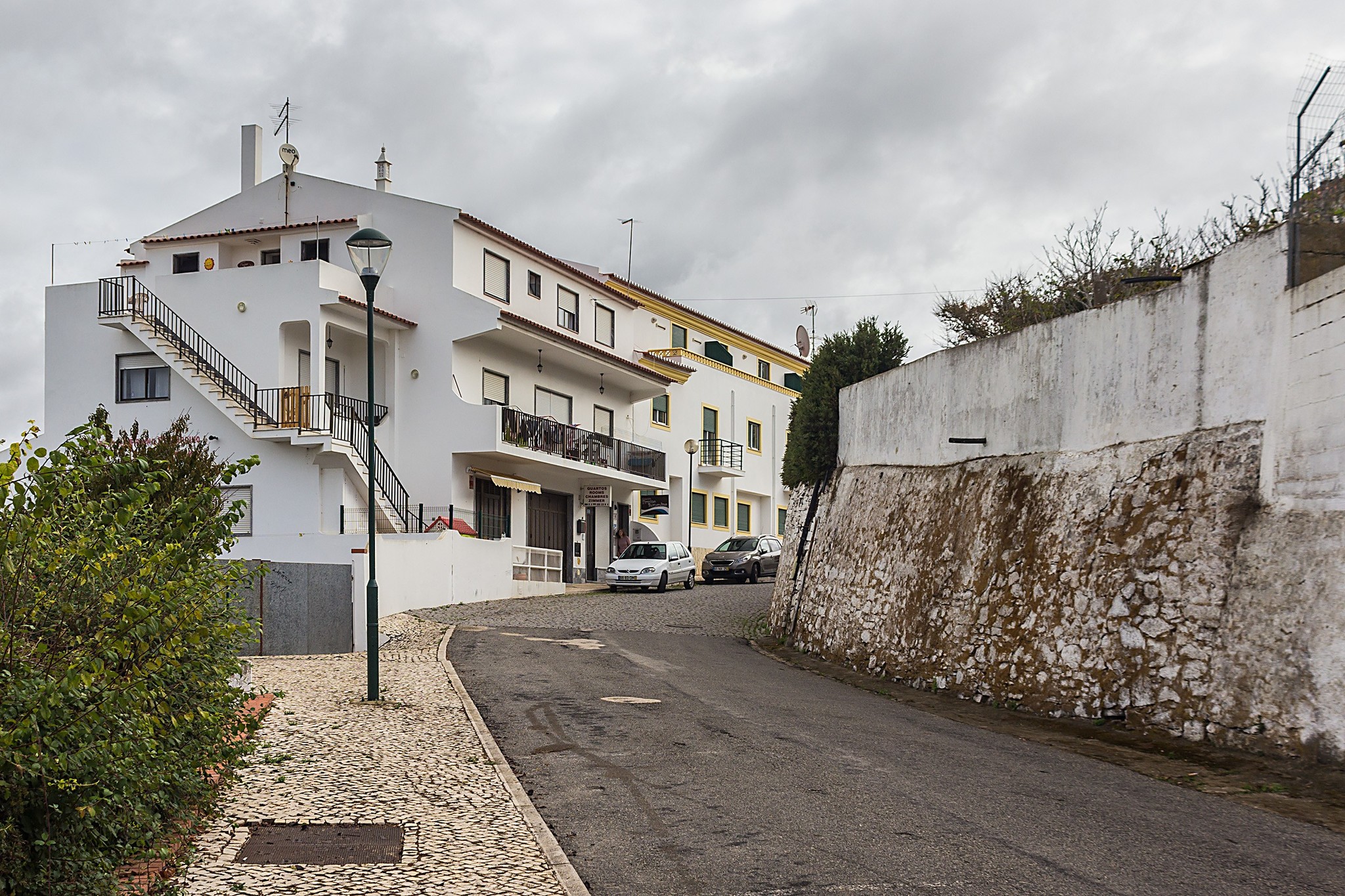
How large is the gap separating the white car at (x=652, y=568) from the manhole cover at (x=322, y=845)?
88.5 feet

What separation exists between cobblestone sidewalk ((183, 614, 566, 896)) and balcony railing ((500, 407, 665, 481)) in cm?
2000

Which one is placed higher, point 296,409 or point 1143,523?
point 296,409

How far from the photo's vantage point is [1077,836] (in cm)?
749

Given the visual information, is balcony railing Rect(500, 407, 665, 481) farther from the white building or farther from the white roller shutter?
the white roller shutter

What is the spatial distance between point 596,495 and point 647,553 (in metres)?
4.89

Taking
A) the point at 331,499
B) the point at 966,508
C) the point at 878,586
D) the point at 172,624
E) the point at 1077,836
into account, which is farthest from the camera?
the point at 331,499

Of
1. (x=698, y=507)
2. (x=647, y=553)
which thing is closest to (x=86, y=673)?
(x=647, y=553)

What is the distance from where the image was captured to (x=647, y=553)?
3581 cm

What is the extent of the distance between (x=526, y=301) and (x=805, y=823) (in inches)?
1231

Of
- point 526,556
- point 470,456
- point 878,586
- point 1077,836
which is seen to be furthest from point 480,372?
point 1077,836

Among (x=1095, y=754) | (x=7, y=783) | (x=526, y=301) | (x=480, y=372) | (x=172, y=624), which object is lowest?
(x=1095, y=754)

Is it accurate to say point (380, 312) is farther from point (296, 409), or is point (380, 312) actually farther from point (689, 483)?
point (689, 483)

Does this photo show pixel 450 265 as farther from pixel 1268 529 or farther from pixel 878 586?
pixel 1268 529

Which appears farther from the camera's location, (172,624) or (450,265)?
(450,265)
